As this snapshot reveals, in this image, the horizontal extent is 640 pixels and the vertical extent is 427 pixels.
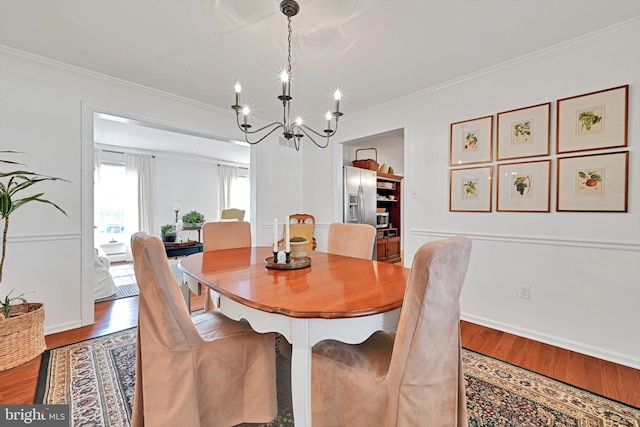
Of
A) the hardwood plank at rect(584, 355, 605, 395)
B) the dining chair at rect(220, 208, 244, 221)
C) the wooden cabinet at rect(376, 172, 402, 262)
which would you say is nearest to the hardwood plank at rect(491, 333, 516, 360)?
the hardwood plank at rect(584, 355, 605, 395)

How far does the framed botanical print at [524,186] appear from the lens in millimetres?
2307

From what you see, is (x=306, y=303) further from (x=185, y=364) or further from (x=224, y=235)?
(x=224, y=235)

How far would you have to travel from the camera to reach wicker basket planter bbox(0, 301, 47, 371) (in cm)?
190

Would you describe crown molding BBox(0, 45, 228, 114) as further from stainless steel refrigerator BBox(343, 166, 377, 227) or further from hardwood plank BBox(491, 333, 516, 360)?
hardwood plank BBox(491, 333, 516, 360)

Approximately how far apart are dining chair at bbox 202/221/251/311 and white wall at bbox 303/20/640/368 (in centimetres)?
180

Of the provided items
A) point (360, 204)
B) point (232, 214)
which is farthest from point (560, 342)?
point (232, 214)

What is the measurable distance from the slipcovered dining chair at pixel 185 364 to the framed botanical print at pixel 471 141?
8.00 feet

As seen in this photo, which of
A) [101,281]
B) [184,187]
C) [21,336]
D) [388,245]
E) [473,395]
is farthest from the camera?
[184,187]

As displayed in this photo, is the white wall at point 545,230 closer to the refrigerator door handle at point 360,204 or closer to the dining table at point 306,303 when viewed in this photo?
the refrigerator door handle at point 360,204

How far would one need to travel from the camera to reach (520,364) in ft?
6.60

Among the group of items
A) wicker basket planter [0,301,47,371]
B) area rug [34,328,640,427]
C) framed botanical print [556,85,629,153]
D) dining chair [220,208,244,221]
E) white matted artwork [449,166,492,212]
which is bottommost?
area rug [34,328,640,427]

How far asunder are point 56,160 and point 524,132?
4125 millimetres

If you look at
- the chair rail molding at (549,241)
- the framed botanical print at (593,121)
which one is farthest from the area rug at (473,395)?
the framed botanical print at (593,121)

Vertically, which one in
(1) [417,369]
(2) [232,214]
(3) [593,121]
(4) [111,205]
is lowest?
(1) [417,369]
